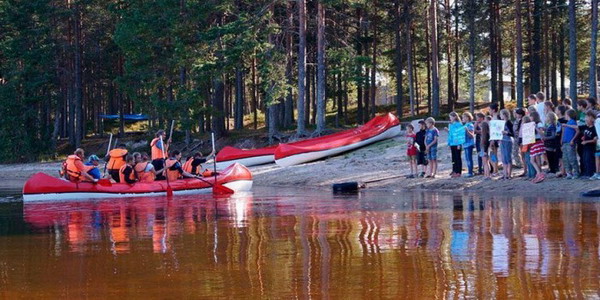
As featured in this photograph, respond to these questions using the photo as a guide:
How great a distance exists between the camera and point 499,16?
154 feet

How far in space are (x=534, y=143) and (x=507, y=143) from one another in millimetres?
1117

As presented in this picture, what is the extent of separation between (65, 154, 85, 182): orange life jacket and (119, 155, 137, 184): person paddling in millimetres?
1006

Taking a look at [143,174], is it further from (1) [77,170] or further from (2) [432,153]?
(2) [432,153]

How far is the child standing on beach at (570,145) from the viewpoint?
1873 cm

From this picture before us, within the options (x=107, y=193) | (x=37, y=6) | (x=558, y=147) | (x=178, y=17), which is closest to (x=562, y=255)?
(x=558, y=147)

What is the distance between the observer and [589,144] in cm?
1864

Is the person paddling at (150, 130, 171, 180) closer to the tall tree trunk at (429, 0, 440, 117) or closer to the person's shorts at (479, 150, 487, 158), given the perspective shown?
the person's shorts at (479, 150, 487, 158)

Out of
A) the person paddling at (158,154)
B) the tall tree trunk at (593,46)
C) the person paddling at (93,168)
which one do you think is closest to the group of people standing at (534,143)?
the person paddling at (158,154)

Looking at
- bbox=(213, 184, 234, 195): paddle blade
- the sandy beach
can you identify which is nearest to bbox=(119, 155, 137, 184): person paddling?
bbox=(213, 184, 234, 195): paddle blade

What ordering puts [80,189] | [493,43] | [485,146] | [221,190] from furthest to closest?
[493,43], [221,190], [80,189], [485,146]

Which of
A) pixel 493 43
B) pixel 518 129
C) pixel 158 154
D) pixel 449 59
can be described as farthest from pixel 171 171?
pixel 449 59

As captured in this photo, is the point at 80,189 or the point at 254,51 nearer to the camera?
the point at 80,189

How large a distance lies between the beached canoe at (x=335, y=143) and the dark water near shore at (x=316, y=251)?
44.0 ft

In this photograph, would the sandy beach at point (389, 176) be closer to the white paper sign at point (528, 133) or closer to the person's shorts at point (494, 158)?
the person's shorts at point (494, 158)
